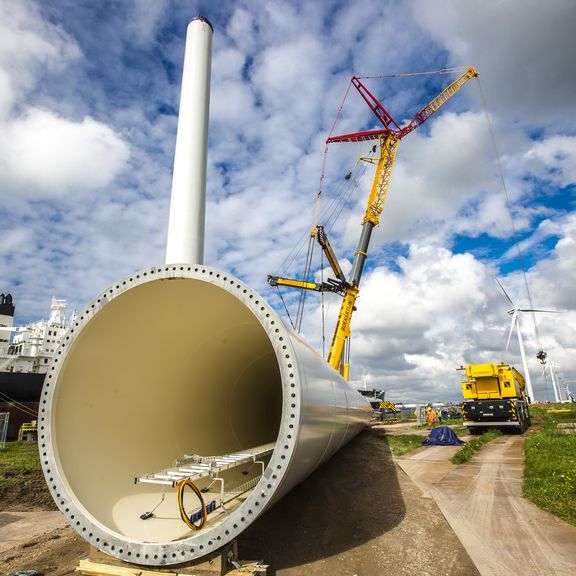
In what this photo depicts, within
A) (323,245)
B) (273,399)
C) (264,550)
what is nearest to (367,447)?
(273,399)

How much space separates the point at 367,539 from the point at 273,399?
13.1 feet

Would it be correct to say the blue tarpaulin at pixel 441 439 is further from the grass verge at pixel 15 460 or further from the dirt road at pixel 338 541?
the grass verge at pixel 15 460

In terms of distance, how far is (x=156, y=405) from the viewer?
522 centimetres

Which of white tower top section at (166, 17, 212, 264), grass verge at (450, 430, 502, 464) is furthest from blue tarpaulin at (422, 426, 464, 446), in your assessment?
white tower top section at (166, 17, 212, 264)

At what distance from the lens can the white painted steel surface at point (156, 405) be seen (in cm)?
349

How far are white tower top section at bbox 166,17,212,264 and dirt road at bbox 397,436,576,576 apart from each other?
263 inches

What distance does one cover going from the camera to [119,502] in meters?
4.16

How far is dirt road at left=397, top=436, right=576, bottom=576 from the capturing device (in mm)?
4312

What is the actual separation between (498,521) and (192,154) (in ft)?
30.8

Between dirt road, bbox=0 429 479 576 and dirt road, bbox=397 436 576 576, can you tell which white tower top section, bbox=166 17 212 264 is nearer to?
dirt road, bbox=0 429 479 576

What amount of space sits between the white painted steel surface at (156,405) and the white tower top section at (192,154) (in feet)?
13.1

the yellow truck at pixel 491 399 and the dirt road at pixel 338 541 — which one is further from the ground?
the yellow truck at pixel 491 399

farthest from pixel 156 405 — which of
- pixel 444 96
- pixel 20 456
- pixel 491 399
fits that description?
pixel 444 96

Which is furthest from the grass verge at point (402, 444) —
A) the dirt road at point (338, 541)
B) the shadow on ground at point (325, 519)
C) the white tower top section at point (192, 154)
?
the white tower top section at point (192, 154)
